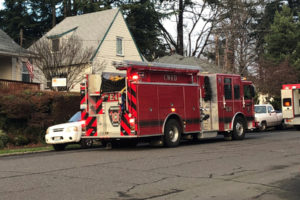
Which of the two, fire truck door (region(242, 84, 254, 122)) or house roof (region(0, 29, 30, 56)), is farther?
house roof (region(0, 29, 30, 56))

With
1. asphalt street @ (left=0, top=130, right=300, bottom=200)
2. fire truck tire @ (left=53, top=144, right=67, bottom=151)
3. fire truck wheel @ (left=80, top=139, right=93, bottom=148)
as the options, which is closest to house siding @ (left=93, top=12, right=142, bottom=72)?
fire truck wheel @ (left=80, top=139, right=93, bottom=148)

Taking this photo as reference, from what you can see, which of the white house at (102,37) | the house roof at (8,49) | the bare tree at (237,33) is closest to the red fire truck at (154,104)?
the house roof at (8,49)

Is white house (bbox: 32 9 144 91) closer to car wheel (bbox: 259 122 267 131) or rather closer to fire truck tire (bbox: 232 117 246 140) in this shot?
car wheel (bbox: 259 122 267 131)

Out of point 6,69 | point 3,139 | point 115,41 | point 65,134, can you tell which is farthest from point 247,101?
point 115,41

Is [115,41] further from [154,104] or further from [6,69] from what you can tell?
[154,104]

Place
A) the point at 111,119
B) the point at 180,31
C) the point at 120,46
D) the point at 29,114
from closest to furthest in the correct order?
the point at 111,119
the point at 29,114
the point at 120,46
the point at 180,31

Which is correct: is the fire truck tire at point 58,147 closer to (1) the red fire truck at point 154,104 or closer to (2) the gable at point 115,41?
(1) the red fire truck at point 154,104

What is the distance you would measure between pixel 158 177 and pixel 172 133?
659cm

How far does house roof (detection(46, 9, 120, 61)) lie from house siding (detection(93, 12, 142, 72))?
43 centimetres

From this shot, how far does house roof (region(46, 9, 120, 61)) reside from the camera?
33156 millimetres

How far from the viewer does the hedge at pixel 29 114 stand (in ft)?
61.5

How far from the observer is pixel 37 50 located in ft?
90.4

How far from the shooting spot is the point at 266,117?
27.3 meters

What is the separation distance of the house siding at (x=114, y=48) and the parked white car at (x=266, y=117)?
465 inches
